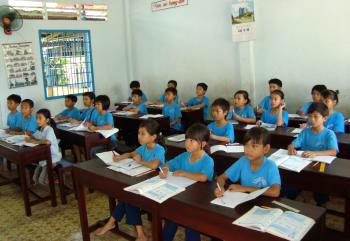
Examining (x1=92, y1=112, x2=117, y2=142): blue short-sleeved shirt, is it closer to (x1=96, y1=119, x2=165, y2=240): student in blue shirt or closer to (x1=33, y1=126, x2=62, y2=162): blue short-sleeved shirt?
(x1=33, y1=126, x2=62, y2=162): blue short-sleeved shirt

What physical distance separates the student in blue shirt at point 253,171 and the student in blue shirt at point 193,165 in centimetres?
14

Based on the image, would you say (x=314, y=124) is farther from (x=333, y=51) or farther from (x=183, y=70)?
(x=183, y=70)

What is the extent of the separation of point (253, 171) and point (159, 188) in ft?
1.81

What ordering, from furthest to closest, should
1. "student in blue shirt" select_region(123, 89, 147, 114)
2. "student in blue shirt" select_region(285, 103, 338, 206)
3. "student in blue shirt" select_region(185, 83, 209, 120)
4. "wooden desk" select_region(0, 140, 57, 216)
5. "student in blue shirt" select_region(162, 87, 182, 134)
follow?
"student in blue shirt" select_region(185, 83, 209, 120), "student in blue shirt" select_region(123, 89, 147, 114), "student in blue shirt" select_region(162, 87, 182, 134), "wooden desk" select_region(0, 140, 57, 216), "student in blue shirt" select_region(285, 103, 338, 206)

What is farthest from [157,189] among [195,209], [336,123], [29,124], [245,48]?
[245,48]

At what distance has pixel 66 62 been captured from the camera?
21.3 feet

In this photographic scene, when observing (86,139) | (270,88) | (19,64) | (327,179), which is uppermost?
(19,64)

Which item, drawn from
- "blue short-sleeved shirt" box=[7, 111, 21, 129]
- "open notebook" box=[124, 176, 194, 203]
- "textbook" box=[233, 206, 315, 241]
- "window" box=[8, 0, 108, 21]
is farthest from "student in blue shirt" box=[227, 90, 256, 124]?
"window" box=[8, 0, 108, 21]

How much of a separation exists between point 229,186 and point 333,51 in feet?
11.5

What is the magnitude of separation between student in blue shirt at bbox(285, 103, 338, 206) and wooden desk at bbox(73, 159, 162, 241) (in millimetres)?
1143

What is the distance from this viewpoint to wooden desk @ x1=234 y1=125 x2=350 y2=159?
3047 millimetres

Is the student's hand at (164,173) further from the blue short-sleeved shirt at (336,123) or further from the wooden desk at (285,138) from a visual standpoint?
the blue short-sleeved shirt at (336,123)

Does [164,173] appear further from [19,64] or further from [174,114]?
[19,64]

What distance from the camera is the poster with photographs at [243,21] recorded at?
5.23 metres
